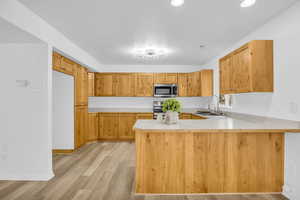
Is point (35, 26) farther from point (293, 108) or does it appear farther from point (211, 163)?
point (293, 108)

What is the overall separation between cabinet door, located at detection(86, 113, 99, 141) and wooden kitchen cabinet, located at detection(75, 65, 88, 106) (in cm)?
55

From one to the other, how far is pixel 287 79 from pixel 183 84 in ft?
11.5

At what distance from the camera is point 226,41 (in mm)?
3660

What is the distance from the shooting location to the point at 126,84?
5797mm

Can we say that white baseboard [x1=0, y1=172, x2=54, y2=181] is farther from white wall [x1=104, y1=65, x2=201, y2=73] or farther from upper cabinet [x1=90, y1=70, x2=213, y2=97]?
white wall [x1=104, y1=65, x2=201, y2=73]

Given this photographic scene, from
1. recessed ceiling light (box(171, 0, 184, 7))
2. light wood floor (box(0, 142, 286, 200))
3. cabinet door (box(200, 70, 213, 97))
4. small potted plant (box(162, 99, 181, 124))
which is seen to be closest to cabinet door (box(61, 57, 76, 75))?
light wood floor (box(0, 142, 286, 200))

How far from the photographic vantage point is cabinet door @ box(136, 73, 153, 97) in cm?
579

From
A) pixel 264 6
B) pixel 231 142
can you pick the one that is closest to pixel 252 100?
pixel 231 142

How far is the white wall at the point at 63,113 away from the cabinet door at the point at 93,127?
912 mm

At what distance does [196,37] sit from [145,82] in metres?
2.63

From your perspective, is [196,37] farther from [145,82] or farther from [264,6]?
[145,82]

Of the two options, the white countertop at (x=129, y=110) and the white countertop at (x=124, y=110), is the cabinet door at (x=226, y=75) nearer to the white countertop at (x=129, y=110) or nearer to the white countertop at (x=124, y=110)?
the white countertop at (x=129, y=110)

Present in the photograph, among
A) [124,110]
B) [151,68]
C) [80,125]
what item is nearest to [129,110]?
[124,110]

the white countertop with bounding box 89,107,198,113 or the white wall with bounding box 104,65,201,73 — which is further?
the white wall with bounding box 104,65,201,73
